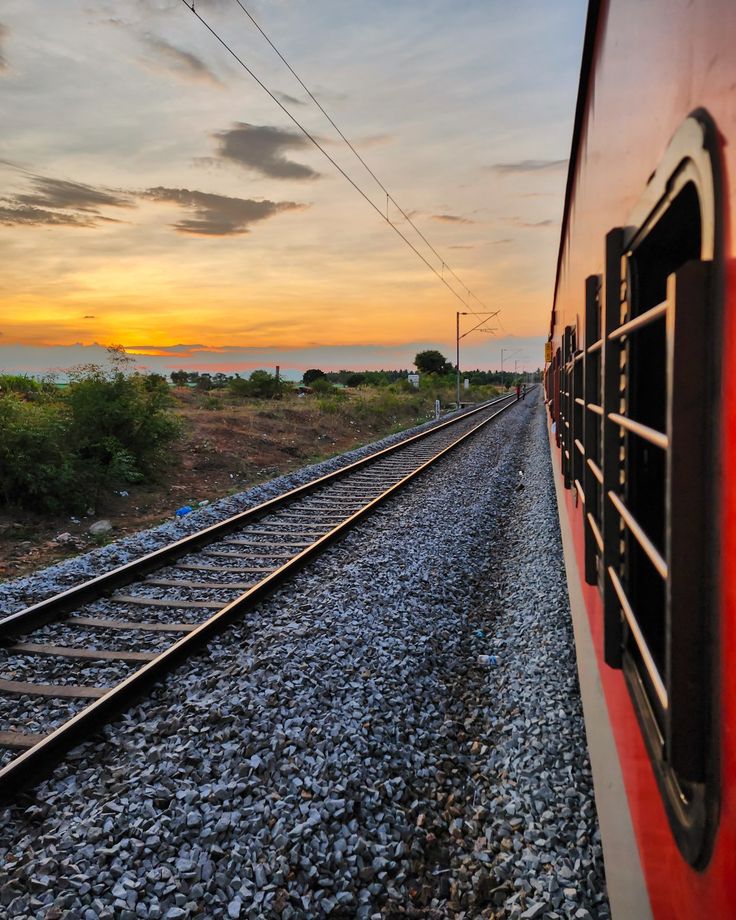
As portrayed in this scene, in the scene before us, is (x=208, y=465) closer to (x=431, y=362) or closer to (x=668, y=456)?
(x=668, y=456)

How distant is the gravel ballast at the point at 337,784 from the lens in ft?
9.83

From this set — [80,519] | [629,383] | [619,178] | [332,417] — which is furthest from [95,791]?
[332,417]

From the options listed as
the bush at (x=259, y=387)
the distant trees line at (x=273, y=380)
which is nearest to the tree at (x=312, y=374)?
the distant trees line at (x=273, y=380)

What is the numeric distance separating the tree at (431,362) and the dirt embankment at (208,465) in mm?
68185

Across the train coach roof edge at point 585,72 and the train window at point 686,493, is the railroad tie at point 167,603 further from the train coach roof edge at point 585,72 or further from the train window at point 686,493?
the train coach roof edge at point 585,72

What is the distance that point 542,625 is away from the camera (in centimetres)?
596

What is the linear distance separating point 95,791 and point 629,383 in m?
3.55

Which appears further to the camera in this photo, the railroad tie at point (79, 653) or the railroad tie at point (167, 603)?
the railroad tie at point (167, 603)

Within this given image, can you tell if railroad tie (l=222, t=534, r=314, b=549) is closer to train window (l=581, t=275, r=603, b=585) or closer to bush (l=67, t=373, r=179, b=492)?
train window (l=581, t=275, r=603, b=585)

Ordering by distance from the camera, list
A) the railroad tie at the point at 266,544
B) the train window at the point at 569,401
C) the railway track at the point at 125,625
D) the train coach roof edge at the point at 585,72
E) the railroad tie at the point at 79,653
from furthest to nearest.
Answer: the railroad tie at the point at 266,544
the train window at the point at 569,401
the railroad tie at the point at 79,653
the railway track at the point at 125,625
the train coach roof edge at the point at 585,72

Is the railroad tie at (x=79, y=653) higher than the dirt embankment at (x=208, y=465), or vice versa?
Answer: the dirt embankment at (x=208, y=465)

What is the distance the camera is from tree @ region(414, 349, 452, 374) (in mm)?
98931

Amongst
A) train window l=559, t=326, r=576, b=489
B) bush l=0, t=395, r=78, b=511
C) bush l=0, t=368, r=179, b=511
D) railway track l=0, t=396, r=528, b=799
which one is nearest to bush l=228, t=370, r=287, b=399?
bush l=0, t=368, r=179, b=511

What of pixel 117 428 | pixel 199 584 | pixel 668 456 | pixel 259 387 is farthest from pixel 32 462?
pixel 259 387
